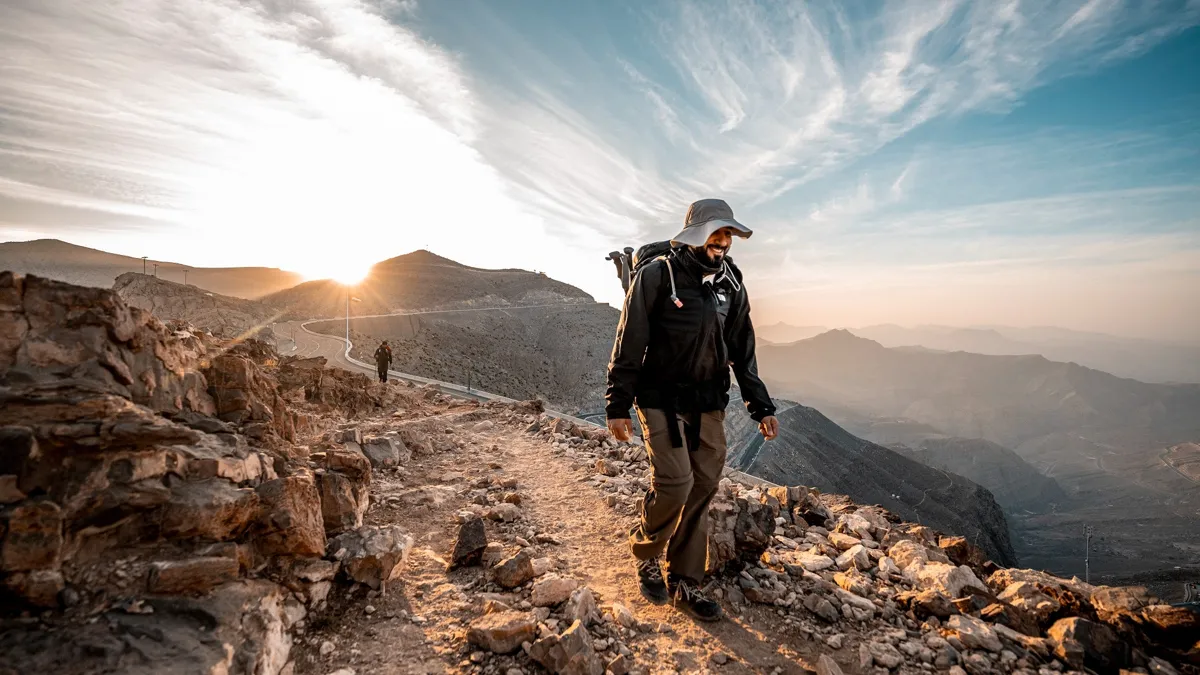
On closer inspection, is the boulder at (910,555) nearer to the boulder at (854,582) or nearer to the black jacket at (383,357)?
the boulder at (854,582)

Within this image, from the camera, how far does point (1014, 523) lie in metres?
73.5

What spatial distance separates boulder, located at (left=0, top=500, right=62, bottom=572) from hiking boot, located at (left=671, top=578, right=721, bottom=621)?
3004 millimetres

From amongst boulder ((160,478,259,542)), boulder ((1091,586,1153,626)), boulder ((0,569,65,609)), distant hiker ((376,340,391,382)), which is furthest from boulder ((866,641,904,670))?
distant hiker ((376,340,391,382))

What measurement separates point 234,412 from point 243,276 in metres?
163

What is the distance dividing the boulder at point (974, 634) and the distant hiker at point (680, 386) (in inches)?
54.2

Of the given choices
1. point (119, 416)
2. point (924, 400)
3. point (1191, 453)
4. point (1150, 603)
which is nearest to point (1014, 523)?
point (1191, 453)

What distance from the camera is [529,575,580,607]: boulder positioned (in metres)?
2.81

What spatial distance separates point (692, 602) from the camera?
3.02 metres

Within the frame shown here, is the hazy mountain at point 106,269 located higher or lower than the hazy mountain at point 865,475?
higher

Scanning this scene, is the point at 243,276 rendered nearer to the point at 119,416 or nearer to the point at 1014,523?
the point at 119,416

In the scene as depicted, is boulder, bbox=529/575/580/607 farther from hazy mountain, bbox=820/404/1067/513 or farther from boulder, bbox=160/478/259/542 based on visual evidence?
hazy mountain, bbox=820/404/1067/513

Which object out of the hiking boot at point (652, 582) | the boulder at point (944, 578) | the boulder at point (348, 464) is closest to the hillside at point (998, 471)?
the boulder at point (944, 578)

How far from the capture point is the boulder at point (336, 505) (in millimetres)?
3123

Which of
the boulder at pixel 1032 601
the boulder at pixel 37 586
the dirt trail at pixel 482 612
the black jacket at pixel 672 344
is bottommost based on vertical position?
the dirt trail at pixel 482 612
